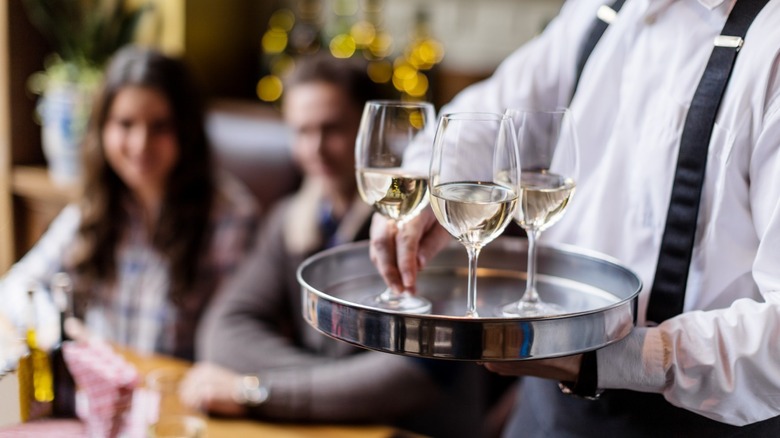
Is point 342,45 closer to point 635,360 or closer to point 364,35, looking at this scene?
point 364,35

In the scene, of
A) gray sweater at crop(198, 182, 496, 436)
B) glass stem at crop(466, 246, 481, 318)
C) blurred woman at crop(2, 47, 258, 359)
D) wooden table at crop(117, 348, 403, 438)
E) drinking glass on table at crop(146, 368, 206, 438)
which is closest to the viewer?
glass stem at crop(466, 246, 481, 318)

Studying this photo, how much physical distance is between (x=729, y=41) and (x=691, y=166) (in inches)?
5.4

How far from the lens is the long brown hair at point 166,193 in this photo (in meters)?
2.16

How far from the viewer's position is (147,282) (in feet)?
7.16

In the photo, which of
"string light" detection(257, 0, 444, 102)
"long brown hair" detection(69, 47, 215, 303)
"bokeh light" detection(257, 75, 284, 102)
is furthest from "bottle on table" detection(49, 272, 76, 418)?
"bokeh light" detection(257, 75, 284, 102)

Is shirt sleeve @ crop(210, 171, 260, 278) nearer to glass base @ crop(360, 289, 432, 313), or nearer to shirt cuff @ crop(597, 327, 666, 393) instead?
glass base @ crop(360, 289, 432, 313)

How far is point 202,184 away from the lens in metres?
2.23

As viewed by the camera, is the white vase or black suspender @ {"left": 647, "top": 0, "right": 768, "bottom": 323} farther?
the white vase

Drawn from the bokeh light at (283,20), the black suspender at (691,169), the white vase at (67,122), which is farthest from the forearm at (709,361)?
the bokeh light at (283,20)

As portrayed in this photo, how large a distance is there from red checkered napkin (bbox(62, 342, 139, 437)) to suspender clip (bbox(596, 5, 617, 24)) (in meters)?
0.75

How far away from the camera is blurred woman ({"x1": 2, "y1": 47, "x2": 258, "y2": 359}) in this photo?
7.06 feet

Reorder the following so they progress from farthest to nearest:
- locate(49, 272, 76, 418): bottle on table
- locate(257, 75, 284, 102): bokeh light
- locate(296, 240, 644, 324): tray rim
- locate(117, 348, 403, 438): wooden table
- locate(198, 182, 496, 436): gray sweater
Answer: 1. locate(257, 75, 284, 102): bokeh light
2. locate(198, 182, 496, 436): gray sweater
3. locate(117, 348, 403, 438): wooden table
4. locate(49, 272, 76, 418): bottle on table
5. locate(296, 240, 644, 324): tray rim

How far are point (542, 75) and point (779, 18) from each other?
351 millimetres

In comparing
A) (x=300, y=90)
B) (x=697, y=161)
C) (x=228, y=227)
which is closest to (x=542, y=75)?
(x=697, y=161)
